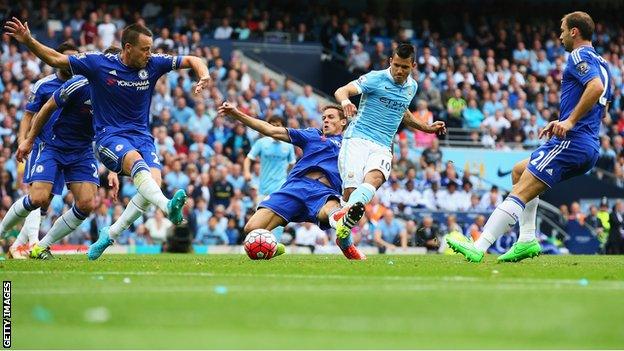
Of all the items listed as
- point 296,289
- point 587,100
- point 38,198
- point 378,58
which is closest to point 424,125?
point 587,100

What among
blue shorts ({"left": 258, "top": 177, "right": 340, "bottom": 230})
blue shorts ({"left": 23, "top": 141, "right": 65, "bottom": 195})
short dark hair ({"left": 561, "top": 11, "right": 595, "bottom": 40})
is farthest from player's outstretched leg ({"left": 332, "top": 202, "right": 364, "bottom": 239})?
blue shorts ({"left": 23, "top": 141, "right": 65, "bottom": 195})

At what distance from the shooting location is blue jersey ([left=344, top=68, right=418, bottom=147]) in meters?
14.1

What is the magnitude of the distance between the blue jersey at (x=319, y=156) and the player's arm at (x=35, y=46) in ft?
10.7

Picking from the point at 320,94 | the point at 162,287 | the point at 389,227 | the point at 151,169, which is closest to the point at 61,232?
the point at 151,169

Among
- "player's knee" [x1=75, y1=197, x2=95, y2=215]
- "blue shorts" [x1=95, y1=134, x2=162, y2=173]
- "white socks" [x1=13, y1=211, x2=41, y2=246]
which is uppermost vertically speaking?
"blue shorts" [x1=95, y1=134, x2=162, y2=173]

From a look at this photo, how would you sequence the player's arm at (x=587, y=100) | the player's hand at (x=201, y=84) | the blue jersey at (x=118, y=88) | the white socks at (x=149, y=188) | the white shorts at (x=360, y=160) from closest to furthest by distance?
the white socks at (x=149, y=188) → the player's hand at (x=201, y=84) → the player's arm at (x=587, y=100) → the blue jersey at (x=118, y=88) → the white shorts at (x=360, y=160)

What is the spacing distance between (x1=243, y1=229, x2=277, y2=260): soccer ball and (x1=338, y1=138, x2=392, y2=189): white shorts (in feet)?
3.45

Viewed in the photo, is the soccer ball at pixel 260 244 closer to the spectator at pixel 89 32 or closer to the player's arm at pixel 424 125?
the player's arm at pixel 424 125

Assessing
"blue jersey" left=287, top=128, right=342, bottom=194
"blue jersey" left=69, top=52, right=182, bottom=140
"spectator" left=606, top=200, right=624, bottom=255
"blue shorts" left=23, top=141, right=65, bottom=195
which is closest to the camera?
"blue jersey" left=69, top=52, right=182, bottom=140

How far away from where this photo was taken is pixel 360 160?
1391 centimetres

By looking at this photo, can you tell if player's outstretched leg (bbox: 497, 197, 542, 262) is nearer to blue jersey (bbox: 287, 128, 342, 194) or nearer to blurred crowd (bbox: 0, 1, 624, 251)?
blue jersey (bbox: 287, 128, 342, 194)

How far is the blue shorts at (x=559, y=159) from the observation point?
12828 millimetres

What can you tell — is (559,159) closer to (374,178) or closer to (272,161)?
(374,178)

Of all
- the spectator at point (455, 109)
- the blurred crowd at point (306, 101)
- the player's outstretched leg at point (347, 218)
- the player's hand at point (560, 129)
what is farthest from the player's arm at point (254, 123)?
the spectator at point (455, 109)
